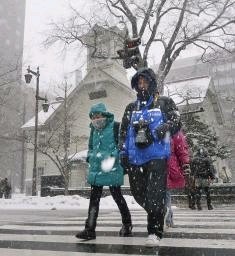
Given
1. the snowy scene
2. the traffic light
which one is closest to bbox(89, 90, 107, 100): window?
the snowy scene

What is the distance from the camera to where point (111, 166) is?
15.6 ft

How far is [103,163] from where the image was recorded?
4781mm

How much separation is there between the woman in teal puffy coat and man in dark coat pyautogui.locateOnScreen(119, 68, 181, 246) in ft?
1.13

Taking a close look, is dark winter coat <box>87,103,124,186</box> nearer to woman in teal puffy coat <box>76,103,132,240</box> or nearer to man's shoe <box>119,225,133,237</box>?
woman in teal puffy coat <box>76,103,132,240</box>

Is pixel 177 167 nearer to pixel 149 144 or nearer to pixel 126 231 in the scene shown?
pixel 126 231

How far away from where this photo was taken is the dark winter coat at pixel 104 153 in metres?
4.74

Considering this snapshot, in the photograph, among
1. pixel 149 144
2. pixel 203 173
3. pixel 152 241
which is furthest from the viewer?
pixel 203 173

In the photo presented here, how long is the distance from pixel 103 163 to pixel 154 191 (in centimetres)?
84

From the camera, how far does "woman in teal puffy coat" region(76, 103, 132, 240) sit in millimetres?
4738

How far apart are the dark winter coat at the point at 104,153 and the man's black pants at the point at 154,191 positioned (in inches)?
18.1

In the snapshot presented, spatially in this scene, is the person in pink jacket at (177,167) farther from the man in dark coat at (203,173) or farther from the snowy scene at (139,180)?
the man in dark coat at (203,173)

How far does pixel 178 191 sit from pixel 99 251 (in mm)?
14941

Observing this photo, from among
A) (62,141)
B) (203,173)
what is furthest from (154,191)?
(62,141)

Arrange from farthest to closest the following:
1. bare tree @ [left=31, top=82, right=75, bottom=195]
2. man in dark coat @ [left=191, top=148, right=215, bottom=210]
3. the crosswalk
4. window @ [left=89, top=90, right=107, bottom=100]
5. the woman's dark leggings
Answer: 1. window @ [left=89, top=90, right=107, bottom=100]
2. bare tree @ [left=31, top=82, right=75, bottom=195]
3. man in dark coat @ [left=191, top=148, right=215, bottom=210]
4. the woman's dark leggings
5. the crosswalk
